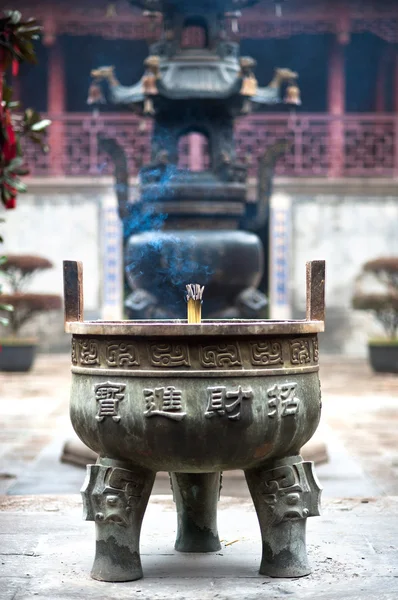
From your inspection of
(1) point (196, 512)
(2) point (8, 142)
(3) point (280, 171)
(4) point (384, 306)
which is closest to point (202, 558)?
(1) point (196, 512)

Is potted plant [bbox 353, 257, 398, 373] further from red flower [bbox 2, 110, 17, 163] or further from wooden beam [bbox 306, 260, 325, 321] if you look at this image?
red flower [bbox 2, 110, 17, 163]

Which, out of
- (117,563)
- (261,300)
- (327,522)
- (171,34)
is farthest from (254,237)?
(117,563)

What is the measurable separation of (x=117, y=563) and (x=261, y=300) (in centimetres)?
376

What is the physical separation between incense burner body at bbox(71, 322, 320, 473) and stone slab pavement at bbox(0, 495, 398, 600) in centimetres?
41

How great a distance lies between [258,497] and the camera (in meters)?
3.66

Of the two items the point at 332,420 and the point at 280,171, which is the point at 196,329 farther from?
the point at 280,171

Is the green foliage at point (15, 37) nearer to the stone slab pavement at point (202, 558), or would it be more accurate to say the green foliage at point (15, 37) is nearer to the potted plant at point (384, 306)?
the stone slab pavement at point (202, 558)

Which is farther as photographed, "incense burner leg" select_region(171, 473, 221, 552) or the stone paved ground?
the stone paved ground

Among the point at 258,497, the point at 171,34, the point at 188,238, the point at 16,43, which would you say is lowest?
the point at 258,497

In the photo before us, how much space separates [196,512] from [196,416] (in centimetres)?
81

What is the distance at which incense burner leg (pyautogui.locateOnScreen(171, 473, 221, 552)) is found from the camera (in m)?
4.07

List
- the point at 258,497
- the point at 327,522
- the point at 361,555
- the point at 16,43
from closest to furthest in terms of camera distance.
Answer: the point at 16,43, the point at 258,497, the point at 361,555, the point at 327,522

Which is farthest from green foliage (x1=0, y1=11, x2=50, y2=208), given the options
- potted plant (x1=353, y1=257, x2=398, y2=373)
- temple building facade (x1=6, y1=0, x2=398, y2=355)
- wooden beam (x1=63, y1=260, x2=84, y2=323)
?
temple building facade (x1=6, y1=0, x2=398, y2=355)

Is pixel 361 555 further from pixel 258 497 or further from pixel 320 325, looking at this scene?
pixel 320 325
